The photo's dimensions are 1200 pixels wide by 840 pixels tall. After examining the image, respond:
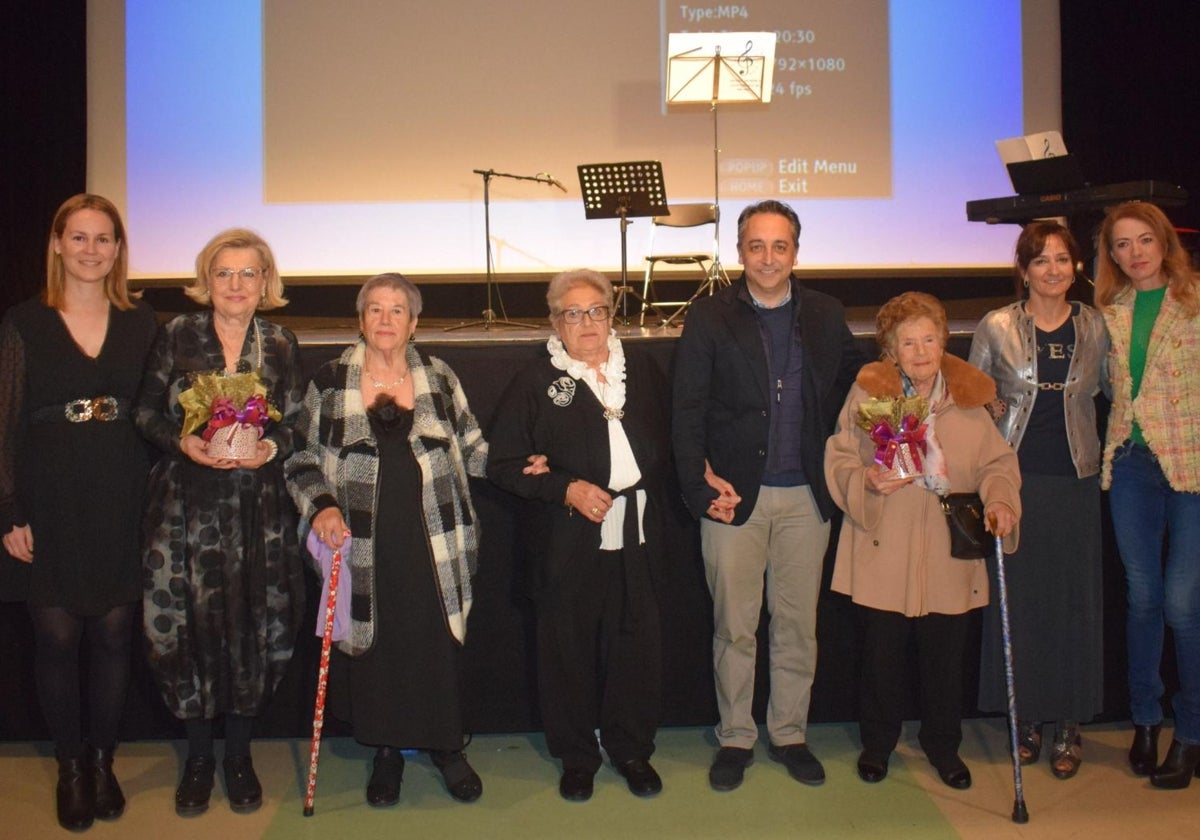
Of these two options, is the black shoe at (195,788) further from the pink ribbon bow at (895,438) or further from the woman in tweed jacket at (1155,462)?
the woman in tweed jacket at (1155,462)

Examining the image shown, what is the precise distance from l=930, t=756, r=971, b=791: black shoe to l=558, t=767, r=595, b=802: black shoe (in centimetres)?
114

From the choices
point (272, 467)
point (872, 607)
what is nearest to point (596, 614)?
point (872, 607)

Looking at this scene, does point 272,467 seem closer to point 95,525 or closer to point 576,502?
point 95,525

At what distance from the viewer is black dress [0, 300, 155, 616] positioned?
127 inches

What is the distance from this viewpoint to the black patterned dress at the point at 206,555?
129 inches

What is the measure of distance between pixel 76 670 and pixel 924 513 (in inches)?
105

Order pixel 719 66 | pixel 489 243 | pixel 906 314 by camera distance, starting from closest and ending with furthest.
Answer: pixel 906 314, pixel 719 66, pixel 489 243

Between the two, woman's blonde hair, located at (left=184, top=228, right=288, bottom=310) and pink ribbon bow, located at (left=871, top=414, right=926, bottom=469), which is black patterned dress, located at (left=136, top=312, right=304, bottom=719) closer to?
woman's blonde hair, located at (left=184, top=228, right=288, bottom=310)

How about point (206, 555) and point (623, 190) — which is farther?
point (623, 190)

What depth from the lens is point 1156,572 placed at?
3568 millimetres

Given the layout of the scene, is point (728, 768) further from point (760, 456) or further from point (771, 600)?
point (760, 456)

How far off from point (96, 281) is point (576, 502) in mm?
1602

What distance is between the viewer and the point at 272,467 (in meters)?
3.37

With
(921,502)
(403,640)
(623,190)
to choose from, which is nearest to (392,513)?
(403,640)
